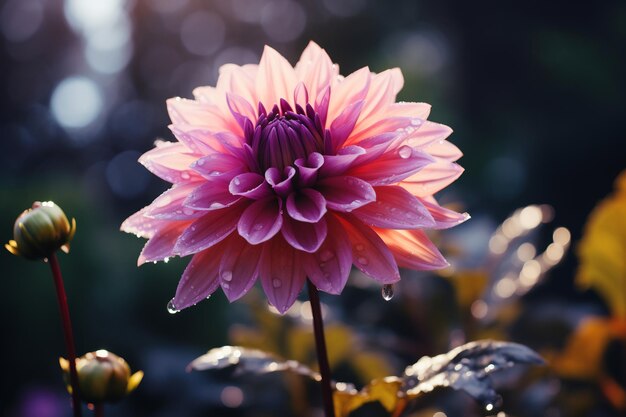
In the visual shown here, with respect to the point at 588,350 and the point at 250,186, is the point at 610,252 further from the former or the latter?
the point at 250,186

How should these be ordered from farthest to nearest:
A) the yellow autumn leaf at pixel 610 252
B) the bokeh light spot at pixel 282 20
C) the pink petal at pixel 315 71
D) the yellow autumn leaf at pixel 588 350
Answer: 1. the bokeh light spot at pixel 282 20
2. the yellow autumn leaf at pixel 610 252
3. the yellow autumn leaf at pixel 588 350
4. the pink petal at pixel 315 71

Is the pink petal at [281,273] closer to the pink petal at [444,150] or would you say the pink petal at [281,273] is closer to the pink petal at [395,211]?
the pink petal at [395,211]

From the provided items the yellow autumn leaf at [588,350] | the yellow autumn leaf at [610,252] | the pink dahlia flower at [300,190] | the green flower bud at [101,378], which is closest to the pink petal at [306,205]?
the pink dahlia flower at [300,190]

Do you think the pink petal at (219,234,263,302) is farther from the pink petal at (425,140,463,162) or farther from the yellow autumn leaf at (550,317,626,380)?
the yellow autumn leaf at (550,317,626,380)

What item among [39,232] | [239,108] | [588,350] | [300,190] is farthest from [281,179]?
[588,350]

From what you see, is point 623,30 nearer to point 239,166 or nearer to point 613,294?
point 613,294

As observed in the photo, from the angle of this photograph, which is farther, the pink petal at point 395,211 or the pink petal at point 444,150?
the pink petal at point 444,150
